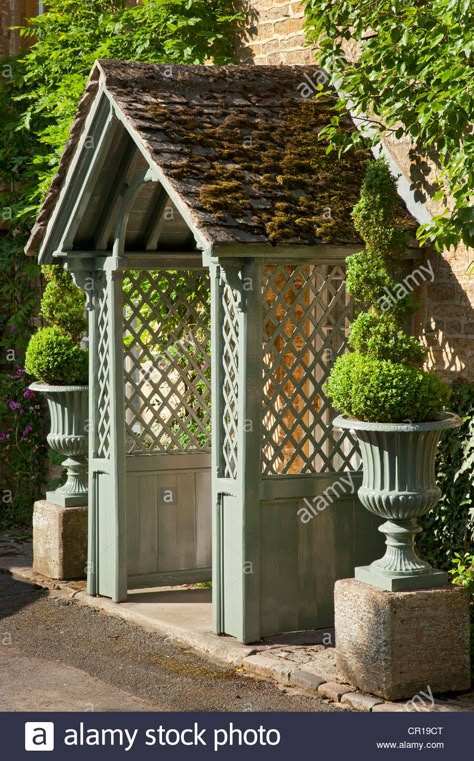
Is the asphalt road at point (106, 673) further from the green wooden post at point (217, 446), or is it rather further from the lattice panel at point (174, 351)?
the lattice panel at point (174, 351)

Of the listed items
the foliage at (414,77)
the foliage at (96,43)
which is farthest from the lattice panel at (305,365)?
the foliage at (96,43)

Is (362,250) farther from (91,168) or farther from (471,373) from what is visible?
(91,168)

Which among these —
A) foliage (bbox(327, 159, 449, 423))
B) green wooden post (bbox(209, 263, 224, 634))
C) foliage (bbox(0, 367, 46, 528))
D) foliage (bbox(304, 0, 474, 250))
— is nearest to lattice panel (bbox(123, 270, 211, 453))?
green wooden post (bbox(209, 263, 224, 634))

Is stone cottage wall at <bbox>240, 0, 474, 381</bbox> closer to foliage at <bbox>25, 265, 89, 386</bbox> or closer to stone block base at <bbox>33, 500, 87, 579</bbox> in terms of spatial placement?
foliage at <bbox>25, 265, 89, 386</bbox>

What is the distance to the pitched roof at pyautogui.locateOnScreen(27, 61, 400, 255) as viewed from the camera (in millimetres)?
8039

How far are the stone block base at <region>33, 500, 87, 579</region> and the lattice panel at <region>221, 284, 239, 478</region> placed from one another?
94.4 inches

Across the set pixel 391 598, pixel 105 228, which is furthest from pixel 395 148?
pixel 391 598

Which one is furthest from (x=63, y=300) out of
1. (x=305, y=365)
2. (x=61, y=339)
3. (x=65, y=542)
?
(x=305, y=365)

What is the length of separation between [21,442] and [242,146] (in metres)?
5.82

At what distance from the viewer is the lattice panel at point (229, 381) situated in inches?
328

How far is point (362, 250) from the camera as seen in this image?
817 cm

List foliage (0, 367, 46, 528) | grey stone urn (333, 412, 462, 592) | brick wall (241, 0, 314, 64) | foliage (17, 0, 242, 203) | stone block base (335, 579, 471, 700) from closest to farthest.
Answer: stone block base (335, 579, 471, 700)
grey stone urn (333, 412, 462, 592)
brick wall (241, 0, 314, 64)
foliage (17, 0, 242, 203)
foliage (0, 367, 46, 528)

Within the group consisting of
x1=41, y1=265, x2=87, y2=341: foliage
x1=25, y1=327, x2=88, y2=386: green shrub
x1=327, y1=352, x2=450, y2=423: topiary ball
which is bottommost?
x1=327, y1=352, x2=450, y2=423: topiary ball

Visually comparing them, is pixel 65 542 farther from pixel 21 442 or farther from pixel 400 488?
pixel 400 488
